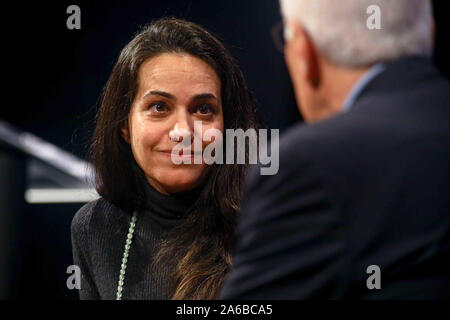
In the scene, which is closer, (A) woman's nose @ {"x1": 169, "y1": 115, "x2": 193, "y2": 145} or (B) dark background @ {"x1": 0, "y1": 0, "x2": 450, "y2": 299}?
(A) woman's nose @ {"x1": 169, "y1": 115, "x2": 193, "y2": 145}

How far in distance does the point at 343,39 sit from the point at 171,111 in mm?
477

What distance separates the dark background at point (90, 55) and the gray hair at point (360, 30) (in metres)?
0.53

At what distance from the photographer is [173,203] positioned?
1280mm

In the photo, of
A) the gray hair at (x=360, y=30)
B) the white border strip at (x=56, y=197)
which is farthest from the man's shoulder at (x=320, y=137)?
the white border strip at (x=56, y=197)

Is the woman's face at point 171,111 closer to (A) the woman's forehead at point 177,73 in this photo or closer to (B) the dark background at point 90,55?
(A) the woman's forehead at point 177,73

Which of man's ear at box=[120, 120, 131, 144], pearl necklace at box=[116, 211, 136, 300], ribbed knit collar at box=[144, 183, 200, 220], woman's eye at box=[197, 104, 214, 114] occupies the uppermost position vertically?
woman's eye at box=[197, 104, 214, 114]

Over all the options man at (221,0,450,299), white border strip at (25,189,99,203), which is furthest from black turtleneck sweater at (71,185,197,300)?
white border strip at (25,189,99,203)

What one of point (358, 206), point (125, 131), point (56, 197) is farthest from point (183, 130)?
point (56, 197)

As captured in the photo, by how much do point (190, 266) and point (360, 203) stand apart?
52 cm

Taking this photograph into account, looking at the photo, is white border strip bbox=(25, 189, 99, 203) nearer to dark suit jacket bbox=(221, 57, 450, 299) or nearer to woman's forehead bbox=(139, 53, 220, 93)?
woman's forehead bbox=(139, 53, 220, 93)

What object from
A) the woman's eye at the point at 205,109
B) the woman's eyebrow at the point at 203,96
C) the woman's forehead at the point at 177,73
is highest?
the woman's forehead at the point at 177,73

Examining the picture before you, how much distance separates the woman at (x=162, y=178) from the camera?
1242mm

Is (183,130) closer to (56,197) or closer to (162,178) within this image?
(162,178)

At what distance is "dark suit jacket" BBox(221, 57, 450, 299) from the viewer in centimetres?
77
